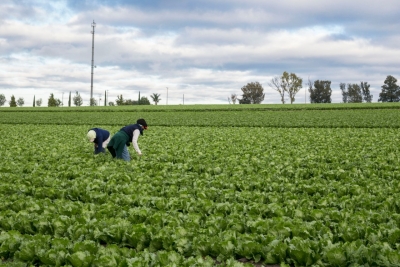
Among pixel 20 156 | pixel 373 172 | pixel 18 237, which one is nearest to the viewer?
pixel 18 237

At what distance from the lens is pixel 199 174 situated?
35.7 feet

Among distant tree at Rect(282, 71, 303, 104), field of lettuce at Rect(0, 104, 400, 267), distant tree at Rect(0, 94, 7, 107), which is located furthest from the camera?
distant tree at Rect(0, 94, 7, 107)

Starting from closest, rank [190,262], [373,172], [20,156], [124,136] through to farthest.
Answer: [190,262]
[373,172]
[124,136]
[20,156]

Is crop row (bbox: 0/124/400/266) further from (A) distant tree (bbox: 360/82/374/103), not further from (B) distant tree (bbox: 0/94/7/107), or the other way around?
(B) distant tree (bbox: 0/94/7/107)

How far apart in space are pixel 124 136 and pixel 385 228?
319 inches

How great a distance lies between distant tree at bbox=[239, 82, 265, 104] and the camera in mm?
141625

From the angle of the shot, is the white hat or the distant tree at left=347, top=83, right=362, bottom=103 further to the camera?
the distant tree at left=347, top=83, right=362, bottom=103

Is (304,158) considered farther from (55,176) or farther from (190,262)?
(190,262)

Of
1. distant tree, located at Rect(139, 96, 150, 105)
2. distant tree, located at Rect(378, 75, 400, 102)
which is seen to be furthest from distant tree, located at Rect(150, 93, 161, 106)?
distant tree, located at Rect(378, 75, 400, 102)

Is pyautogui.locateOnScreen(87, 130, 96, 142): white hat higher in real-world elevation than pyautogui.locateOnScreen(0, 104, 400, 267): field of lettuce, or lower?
higher

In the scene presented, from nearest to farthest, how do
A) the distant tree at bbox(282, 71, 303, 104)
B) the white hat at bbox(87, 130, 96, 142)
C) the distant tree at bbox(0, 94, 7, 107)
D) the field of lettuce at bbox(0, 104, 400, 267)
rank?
1. the field of lettuce at bbox(0, 104, 400, 267)
2. the white hat at bbox(87, 130, 96, 142)
3. the distant tree at bbox(282, 71, 303, 104)
4. the distant tree at bbox(0, 94, 7, 107)

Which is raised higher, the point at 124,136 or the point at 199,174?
the point at 124,136

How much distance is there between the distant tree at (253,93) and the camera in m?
142

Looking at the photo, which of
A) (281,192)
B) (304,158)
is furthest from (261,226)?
(304,158)
